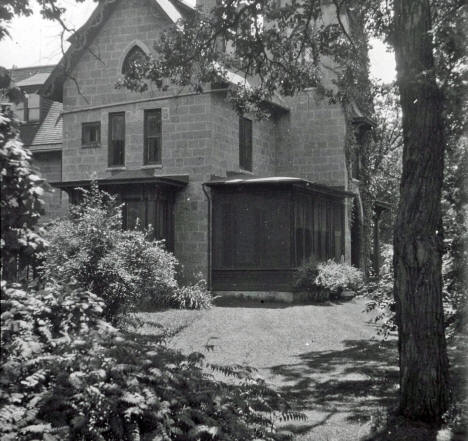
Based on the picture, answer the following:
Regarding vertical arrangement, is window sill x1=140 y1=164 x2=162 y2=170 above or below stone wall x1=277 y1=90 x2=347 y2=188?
below

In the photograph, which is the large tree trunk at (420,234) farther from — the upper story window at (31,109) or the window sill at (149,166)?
the upper story window at (31,109)

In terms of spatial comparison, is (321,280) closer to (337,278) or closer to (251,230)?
(337,278)

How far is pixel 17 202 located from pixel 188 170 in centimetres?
1684

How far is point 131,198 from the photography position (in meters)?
20.6

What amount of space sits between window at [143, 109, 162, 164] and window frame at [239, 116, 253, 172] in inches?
113

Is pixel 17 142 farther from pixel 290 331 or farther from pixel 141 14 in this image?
pixel 141 14

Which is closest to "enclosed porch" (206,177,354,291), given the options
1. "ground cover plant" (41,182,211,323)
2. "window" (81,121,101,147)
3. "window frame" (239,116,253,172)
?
"window frame" (239,116,253,172)

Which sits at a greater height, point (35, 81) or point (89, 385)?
point (35, 81)

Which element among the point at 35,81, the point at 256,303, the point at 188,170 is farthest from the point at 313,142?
the point at 35,81

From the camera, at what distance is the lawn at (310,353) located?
25.3ft

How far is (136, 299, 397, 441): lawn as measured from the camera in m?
7.73

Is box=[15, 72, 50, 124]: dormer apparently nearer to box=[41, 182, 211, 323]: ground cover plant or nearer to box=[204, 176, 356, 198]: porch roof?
box=[204, 176, 356, 198]: porch roof

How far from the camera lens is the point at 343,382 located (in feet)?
31.2

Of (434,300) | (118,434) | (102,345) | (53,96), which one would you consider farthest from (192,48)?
(53,96)
